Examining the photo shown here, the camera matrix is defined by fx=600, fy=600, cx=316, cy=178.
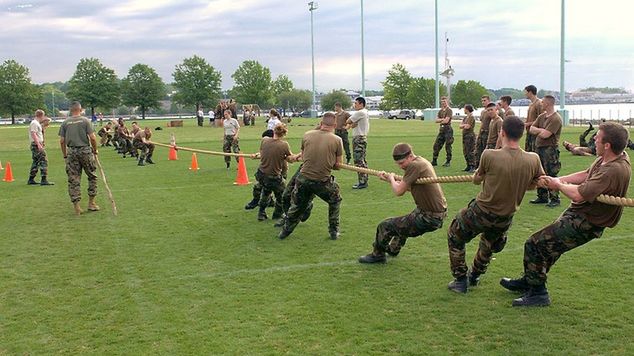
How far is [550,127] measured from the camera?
11305 millimetres

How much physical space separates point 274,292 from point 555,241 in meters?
3.11

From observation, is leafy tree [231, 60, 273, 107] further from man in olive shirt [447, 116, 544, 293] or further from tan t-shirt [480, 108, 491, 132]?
man in olive shirt [447, 116, 544, 293]

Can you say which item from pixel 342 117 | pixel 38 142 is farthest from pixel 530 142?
pixel 38 142

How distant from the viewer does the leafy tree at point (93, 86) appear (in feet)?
334

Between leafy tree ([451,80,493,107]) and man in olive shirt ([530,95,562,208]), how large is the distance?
93425 millimetres

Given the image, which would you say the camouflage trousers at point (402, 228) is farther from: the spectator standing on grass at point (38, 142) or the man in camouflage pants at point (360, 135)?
the spectator standing on grass at point (38, 142)

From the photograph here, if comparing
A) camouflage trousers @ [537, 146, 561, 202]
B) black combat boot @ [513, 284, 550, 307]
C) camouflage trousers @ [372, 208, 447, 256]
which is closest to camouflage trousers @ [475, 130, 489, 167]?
camouflage trousers @ [537, 146, 561, 202]

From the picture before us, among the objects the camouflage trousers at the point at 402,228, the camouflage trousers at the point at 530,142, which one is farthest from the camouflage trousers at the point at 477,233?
the camouflage trousers at the point at 530,142

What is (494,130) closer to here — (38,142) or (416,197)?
(416,197)

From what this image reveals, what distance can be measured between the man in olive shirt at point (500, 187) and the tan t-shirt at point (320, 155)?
290 cm

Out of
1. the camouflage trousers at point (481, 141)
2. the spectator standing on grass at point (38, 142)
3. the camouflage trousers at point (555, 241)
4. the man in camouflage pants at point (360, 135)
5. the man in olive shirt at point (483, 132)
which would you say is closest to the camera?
the camouflage trousers at point (555, 241)

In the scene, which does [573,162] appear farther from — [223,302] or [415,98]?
[415,98]

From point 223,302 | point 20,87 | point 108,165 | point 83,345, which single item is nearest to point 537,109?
point 223,302

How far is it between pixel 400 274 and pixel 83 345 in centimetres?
376
